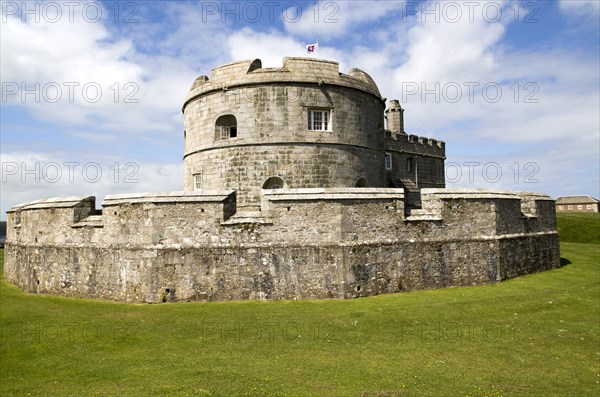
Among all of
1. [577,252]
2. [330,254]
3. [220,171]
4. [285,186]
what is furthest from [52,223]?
[577,252]

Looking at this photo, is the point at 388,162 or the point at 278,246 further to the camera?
the point at 388,162

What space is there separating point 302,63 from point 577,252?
18.1 m

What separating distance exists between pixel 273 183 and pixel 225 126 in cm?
332

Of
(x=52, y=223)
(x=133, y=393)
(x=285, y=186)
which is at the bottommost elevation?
(x=133, y=393)

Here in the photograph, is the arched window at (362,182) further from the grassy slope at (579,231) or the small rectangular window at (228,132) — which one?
the grassy slope at (579,231)

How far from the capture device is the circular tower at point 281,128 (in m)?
16.3

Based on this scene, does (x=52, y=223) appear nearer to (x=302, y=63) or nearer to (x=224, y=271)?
(x=224, y=271)

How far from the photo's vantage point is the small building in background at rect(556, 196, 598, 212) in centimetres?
6812

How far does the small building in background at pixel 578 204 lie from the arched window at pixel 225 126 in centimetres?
7169

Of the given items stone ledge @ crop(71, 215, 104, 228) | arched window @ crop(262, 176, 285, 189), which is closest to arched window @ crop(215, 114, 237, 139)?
Result: arched window @ crop(262, 176, 285, 189)

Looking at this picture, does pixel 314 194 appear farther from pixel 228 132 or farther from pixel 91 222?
pixel 91 222

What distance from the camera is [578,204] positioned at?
69938 millimetres

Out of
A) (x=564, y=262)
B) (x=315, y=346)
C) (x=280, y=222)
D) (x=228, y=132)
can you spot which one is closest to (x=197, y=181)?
(x=228, y=132)

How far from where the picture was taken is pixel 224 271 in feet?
40.4
